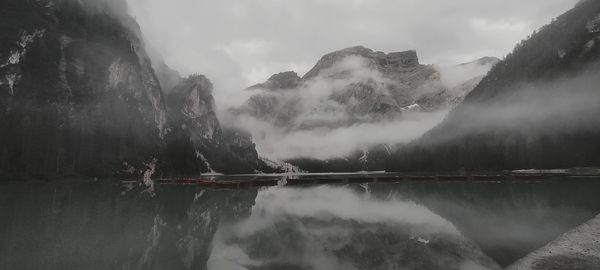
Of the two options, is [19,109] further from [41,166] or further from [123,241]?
[123,241]

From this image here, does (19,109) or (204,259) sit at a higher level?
(19,109)

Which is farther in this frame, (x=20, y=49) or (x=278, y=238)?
(x=20, y=49)

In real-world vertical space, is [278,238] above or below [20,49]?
below

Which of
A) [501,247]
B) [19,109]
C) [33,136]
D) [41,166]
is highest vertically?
[19,109]

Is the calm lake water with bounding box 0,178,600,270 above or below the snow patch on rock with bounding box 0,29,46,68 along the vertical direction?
below

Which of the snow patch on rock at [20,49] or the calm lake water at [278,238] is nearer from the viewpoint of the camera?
the calm lake water at [278,238]

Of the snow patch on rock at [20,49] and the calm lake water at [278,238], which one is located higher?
the snow patch on rock at [20,49]

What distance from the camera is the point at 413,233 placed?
35688 mm

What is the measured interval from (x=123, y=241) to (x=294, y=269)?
15.5 m

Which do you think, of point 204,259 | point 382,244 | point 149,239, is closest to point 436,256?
point 382,244

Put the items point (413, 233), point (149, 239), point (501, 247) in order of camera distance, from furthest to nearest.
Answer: point (413, 233), point (149, 239), point (501, 247)

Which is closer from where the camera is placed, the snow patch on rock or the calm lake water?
the calm lake water

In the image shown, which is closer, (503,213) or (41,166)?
(503,213)

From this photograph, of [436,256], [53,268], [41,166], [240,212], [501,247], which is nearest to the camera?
[53,268]
